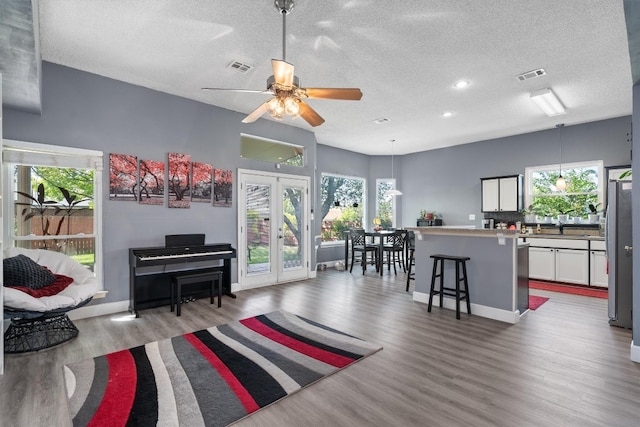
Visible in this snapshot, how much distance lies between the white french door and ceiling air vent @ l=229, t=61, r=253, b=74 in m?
1.89

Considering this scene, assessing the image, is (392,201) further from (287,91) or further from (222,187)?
(287,91)

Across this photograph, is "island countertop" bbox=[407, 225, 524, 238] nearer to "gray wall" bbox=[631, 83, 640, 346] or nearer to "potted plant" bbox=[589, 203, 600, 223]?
"gray wall" bbox=[631, 83, 640, 346]

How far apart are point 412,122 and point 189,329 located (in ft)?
16.3

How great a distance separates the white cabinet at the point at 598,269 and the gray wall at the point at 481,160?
169 centimetres

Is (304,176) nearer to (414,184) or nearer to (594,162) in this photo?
(414,184)

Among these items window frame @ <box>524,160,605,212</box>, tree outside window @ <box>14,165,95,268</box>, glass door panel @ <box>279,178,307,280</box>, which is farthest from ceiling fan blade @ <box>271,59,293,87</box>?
window frame @ <box>524,160,605,212</box>

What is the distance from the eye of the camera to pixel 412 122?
232 inches

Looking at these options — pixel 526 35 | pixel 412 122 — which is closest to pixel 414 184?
pixel 412 122

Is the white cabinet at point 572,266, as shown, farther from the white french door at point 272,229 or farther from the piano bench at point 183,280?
the piano bench at point 183,280

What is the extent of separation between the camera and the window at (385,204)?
878cm

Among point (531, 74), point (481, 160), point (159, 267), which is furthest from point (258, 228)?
point (481, 160)

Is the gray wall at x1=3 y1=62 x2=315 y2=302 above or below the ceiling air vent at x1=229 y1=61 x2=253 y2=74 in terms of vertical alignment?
below

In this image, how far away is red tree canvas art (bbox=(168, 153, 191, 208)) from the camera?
14.9 feet

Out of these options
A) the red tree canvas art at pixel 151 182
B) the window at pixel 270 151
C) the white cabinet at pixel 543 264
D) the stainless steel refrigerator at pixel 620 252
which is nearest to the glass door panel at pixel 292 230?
the window at pixel 270 151
